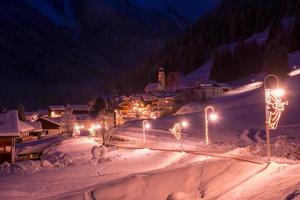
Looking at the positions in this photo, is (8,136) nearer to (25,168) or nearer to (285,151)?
(25,168)

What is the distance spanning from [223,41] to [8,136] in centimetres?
12253

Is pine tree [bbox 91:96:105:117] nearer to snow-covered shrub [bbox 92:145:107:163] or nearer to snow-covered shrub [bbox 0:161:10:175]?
snow-covered shrub [bbox 92:145:107:163]

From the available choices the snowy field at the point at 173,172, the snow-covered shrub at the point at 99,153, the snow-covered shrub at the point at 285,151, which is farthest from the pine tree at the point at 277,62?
the snow-covered shrub at the point at 285,151

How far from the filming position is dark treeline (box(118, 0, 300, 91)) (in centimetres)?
11875

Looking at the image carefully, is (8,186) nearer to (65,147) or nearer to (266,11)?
(65,147)

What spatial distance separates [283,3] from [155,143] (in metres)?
112

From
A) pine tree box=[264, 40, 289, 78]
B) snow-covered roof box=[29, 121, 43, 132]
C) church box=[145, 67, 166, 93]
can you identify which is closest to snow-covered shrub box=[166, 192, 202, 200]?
pine tree box=[264, 40, 289, 78]

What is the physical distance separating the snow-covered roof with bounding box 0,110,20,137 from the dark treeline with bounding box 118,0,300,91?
8014 centimetres

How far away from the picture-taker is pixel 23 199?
20.4 metres

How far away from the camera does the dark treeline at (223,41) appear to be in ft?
390

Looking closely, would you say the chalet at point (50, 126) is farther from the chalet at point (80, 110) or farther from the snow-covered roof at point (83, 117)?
the chalet at point (80, 110)

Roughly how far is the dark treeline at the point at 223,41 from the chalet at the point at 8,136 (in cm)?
8126

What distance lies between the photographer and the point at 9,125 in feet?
128

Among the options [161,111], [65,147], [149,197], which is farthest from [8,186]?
[161,111]
